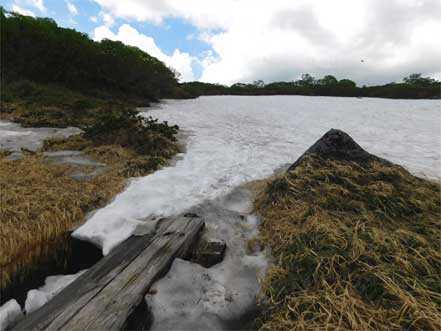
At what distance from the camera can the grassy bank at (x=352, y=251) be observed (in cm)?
126

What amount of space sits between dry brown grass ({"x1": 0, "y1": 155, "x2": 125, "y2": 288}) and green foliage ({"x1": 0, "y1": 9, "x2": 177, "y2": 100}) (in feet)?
30.1

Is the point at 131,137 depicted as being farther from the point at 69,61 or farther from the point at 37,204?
the point at 69,61

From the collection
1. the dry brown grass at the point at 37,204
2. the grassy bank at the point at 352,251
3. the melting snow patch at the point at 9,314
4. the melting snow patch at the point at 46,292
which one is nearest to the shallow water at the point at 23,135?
the dry brown grass at the point at 37,204

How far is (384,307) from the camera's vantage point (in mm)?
1291

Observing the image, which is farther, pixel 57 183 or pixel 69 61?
pixel 69 61

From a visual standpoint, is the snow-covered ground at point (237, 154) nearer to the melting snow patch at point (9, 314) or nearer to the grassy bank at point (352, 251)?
the melting snow patch at point (9, 314)

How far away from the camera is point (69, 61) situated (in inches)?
481

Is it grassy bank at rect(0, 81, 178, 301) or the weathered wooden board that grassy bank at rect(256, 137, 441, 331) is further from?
grassy bank at rect(0, 81, 178, 301)

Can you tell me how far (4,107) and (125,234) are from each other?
8.93m

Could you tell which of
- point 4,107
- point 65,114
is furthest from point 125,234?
point 4,107

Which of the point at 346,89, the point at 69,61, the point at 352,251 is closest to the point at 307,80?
the point at 346,89

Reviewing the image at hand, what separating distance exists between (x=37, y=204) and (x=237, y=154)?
3.54 m

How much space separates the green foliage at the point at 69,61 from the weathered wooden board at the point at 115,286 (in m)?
11.4

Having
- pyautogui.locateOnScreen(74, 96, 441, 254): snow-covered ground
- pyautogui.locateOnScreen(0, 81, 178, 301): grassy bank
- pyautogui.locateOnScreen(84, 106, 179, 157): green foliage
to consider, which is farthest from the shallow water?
pyautogui.locateOnScreen(74, 96, 441, 254): snow-covered ground
